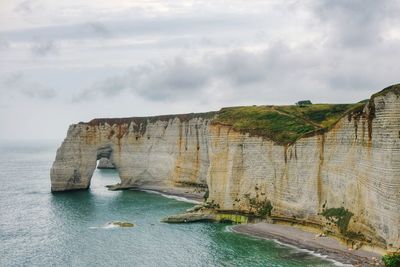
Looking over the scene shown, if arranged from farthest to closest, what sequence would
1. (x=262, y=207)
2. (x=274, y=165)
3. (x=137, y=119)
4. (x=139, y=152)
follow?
(x=137, y=119) < (x=139, y=152) < (x=262, y=207) < (x=274, y=165)

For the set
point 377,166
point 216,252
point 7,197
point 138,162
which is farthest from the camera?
point 138,162

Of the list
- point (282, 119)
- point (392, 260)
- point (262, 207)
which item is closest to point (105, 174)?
point (282, 119)

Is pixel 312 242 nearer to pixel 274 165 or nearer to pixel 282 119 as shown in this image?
pixel 274 165

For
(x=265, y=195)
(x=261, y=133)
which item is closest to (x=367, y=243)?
(x=265, y=195)

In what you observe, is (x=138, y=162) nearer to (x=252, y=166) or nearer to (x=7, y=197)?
(x=7, y=197)

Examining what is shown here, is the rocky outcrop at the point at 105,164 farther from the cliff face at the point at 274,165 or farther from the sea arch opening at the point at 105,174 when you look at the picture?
the cliff face at the point at 274,165

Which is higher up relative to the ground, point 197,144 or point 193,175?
point 197,144
